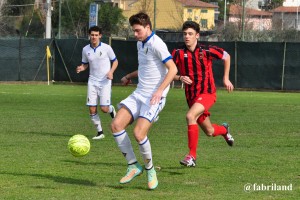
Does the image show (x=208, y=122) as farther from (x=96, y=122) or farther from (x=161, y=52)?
(x=96, y=122)

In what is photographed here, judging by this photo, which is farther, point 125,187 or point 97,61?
point 97,61

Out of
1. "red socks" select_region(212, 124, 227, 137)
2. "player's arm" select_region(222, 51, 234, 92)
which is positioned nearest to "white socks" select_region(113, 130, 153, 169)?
"player's arm" select_region(222, 51, 234, 92)

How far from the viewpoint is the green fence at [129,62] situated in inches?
1373

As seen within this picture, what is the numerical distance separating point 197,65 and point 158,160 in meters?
1.48

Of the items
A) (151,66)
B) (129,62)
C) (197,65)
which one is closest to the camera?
(151,66)

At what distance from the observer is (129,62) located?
122 ft

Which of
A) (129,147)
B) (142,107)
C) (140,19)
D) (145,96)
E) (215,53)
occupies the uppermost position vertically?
(140,19)

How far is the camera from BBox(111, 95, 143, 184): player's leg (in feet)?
31.0

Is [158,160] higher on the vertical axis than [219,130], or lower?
lower

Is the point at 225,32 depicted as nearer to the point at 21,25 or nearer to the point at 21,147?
the point at 21,25

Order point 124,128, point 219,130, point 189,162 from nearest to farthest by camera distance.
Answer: point 124,128
point 189,162
point 219,130

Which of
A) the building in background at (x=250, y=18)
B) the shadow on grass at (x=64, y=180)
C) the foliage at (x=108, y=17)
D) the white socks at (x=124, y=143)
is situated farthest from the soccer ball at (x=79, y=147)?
the foliage at (x=108, y=17)

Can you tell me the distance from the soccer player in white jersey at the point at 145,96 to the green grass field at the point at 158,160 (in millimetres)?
327

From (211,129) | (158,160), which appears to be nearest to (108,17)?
(211,129)
